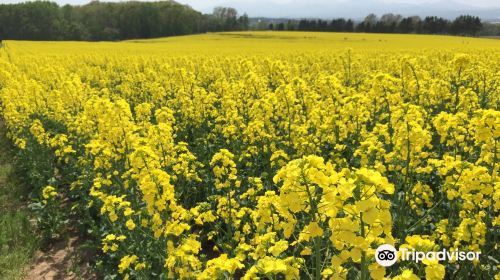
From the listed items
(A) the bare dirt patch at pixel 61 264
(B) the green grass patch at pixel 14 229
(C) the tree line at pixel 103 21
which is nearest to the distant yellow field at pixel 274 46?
(B) the green grass patch at pixel 14 229

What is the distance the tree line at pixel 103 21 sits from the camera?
76750 millimetres

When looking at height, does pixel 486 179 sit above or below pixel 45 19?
below

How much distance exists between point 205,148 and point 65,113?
3981 mm

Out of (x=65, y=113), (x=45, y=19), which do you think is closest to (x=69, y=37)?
(x=45, y=19)

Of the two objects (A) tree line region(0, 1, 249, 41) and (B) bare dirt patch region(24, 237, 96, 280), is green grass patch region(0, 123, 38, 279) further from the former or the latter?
(A) tree line region(0, 1, 249, 41)

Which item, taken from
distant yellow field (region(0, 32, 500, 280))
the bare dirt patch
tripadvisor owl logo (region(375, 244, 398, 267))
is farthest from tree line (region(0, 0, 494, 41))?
tripadvisor owl logo (region(375, 244, 398, 267))

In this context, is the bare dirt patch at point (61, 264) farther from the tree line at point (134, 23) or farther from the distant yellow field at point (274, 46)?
the tree line at point (134, 23)

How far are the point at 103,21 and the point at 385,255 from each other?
3422 inches

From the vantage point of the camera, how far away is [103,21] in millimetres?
81375

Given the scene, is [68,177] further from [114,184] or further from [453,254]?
[453,254]

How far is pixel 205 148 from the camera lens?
763 centimetres

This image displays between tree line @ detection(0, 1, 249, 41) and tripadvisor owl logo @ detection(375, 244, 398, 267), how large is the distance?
8162 cm

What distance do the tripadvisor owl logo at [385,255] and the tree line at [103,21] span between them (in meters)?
81.6

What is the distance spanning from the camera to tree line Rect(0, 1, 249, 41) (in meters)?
76.8
